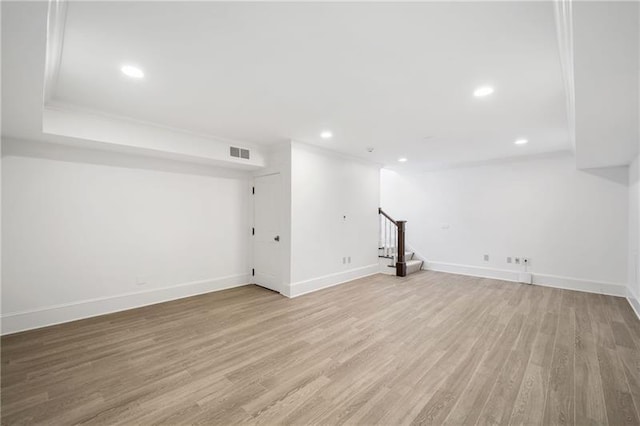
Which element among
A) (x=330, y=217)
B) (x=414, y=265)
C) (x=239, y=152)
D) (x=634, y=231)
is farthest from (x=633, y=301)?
(x=239, y=152)

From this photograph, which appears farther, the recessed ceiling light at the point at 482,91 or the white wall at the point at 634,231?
the white wall at the point at 634,231

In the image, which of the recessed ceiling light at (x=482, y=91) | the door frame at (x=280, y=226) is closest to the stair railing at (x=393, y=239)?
the door frame at (x=280, y=226)

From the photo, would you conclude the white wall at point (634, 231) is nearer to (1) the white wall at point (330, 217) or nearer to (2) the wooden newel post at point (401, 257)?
(2) the wooden newel post at point (401, 257)

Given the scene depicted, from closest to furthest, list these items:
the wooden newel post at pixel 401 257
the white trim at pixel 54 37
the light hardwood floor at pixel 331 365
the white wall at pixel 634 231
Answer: the white trim at pixel 54 37 → the light hardwood floor at pixel 331 365 → the white wall at pixel 634 231 → the wooden newel post at pixel 401 257

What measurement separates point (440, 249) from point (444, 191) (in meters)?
1.48

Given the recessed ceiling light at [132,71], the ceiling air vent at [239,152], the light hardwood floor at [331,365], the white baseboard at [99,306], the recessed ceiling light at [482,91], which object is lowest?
the light hardwood floor at [331,365]

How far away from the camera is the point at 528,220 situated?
5617 mm

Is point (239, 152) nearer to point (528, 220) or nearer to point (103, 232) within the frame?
point (103, 232)

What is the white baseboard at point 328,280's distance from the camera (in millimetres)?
4594

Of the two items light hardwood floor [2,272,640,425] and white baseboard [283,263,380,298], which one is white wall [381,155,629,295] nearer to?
light hardwood floor [2,272,640,425]

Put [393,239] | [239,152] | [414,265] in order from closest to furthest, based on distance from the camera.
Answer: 1. [239,152]
2. [414,265]
3. [393,239]

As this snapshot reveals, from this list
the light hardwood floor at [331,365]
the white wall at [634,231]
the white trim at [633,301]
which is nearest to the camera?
the light hardwood floor at [331,365]

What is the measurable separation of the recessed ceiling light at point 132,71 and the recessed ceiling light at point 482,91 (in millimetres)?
3213

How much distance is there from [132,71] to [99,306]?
322 cm
